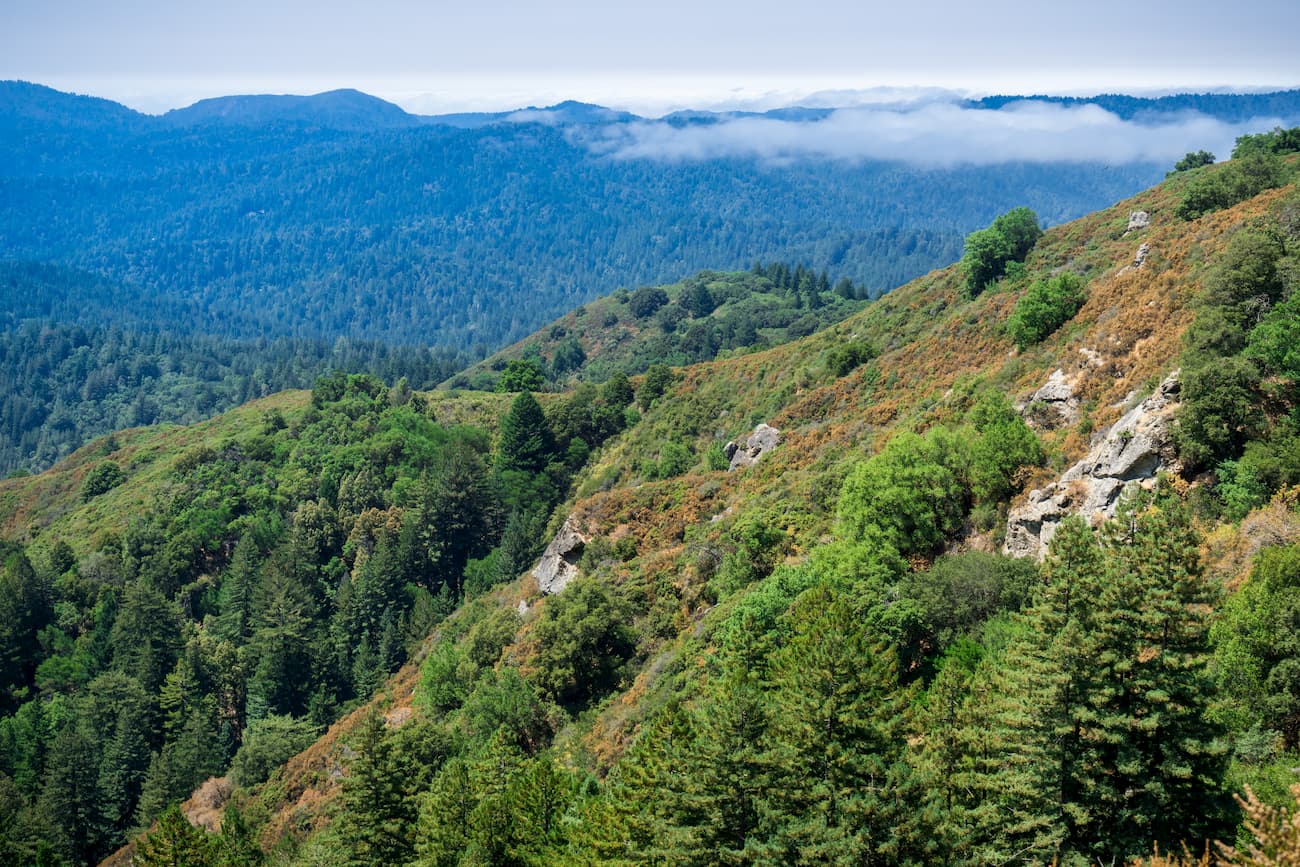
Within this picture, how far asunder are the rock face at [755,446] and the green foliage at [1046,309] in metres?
18.8

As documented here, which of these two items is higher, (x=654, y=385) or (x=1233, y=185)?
(x=1233, y=185)

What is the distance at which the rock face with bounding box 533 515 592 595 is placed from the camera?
200 feet

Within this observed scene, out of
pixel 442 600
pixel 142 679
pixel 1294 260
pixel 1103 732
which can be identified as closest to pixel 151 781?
pixel 142 679

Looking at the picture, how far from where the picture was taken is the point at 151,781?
227 feet

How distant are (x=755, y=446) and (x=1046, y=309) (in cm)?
2317

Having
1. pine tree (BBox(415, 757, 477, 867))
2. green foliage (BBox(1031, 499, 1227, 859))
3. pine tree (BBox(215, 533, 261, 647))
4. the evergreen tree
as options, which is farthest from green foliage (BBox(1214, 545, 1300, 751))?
pine tree (BBox(215, 533, 261, 647))

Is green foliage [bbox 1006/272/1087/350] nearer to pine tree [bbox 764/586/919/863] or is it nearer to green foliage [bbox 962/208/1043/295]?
green foliage [bbox 962/208/1043/295]

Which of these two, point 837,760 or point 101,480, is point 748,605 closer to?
point 837,760

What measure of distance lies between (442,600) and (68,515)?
6507cm

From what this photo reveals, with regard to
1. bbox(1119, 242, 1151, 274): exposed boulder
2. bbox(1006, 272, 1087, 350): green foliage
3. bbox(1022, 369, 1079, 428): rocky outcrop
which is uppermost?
bbox(1119, 242, 1151, 274): exposed boulder

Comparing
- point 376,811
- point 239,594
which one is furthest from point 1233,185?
point 239,594

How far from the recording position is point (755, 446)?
66.5 m

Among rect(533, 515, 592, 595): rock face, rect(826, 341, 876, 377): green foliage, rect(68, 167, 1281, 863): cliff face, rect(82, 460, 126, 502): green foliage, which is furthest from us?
rect(82, 460, 126, 502): green foliage

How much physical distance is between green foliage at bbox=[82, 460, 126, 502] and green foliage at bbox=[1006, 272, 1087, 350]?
119562 millimetres
